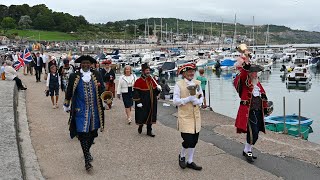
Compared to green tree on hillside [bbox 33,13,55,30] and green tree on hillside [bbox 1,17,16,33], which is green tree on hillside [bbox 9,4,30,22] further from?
green tree on hillside [bbox 1,17,16,33]

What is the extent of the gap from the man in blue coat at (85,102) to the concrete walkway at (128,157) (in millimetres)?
554

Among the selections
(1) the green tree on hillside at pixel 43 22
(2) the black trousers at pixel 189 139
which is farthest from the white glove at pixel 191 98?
(1) the green tree on hillside at pixel 43 22

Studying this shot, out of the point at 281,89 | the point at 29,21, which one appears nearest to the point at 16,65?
the point at 281,89

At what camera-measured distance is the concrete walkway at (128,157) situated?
271 inches

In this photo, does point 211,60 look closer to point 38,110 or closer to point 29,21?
point 38,110

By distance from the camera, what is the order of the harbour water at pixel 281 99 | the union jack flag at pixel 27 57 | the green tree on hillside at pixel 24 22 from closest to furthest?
the union jack flag at pixel 27 57 < the harbour water at pixel 281 99 < the green tree on hillside at pixel 24 22

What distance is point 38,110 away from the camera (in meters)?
13.1

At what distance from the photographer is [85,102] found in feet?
22.3

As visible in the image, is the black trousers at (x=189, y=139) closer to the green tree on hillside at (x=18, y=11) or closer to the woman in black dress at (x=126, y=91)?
the woman in black dress at (x=126, y=91)

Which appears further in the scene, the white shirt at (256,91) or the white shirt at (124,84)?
the white shirt at (124,84)

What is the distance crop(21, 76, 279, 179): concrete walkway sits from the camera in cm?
689

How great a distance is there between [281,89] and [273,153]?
114 ft

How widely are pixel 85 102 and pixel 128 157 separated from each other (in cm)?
166

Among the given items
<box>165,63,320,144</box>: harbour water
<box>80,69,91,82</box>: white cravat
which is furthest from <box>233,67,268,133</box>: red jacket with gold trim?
<box>165,63,320,144</box>: harbour water
